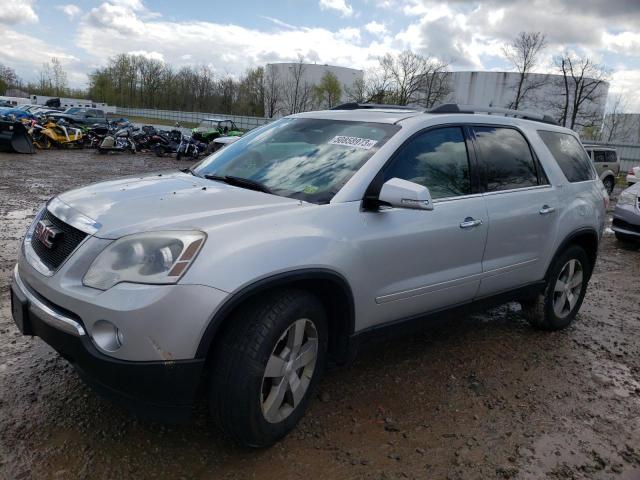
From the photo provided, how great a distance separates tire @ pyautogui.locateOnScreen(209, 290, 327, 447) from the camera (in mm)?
2379

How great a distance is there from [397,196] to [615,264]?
6514 millimetres

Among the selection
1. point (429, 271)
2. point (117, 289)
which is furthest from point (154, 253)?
point (429, 271)

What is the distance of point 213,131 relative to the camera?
26.6 meters

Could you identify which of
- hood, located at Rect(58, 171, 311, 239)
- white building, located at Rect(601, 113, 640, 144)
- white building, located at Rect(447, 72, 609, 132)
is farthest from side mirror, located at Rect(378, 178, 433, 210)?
white building, located at Rect(447, 72, 609, 132)

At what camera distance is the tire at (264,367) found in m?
2.38

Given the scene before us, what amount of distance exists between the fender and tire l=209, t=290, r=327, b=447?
3.6 inches

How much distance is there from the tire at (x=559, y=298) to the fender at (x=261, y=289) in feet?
7.95

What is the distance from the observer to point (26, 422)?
2.80m

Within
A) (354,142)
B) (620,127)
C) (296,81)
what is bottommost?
(354,142)

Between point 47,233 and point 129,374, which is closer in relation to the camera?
point 129,374

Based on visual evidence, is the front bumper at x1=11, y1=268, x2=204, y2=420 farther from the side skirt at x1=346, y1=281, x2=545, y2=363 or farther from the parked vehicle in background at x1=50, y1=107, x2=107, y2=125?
the parked vehicle in background at x1=50, y1=107, x2=107, y2=125

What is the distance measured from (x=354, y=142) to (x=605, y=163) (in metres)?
17.3

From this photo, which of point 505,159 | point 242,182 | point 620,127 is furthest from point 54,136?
point 620,127

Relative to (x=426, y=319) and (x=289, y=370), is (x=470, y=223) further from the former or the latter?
(x=289, y=370)
